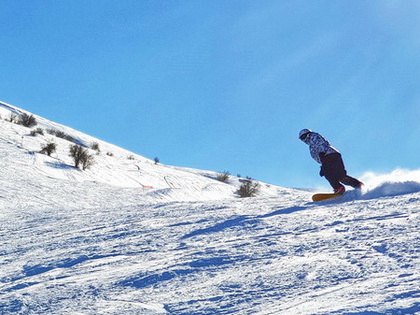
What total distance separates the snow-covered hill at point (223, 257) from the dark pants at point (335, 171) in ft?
1.51

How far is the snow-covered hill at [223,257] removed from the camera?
10.9ft

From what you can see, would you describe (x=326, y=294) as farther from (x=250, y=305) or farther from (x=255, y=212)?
(x=255, y=212)

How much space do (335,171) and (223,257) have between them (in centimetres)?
427

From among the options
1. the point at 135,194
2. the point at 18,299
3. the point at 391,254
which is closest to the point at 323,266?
the point at 391,254

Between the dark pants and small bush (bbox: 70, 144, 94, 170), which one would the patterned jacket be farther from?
small bush (bbox: 70, 144, 94, 170)

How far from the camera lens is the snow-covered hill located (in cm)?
331

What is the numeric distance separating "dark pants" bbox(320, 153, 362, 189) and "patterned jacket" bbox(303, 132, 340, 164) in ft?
0.26

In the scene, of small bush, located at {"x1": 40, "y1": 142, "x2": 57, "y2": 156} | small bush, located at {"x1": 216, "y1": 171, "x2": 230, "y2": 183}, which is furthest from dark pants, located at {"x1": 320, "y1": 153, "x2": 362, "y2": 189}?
small bush, located at {"x1": 216, "y1": 171, "x2": 230, "y2": 183}

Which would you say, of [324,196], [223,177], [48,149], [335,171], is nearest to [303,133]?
[335,171]

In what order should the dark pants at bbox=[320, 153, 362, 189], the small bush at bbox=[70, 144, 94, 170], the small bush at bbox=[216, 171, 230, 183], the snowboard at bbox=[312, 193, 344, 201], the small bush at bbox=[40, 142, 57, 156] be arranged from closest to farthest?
the snowboard at bbox=[312, 193, 344, 201]
the dark pants at bbox=[320, 153, 362, 189]
the small bush at bbox=[70, 144, 94, 170]
the small bush at bbox=[40, 142, 57, 156]
the small bush at bbox=[216, 171, 230, 183]

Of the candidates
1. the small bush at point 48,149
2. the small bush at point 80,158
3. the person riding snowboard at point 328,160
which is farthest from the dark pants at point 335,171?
the small bush at point 48,149

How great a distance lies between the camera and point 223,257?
14.8 ft

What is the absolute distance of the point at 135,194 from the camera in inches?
585

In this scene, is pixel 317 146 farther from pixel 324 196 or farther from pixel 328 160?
pixel 324 196
